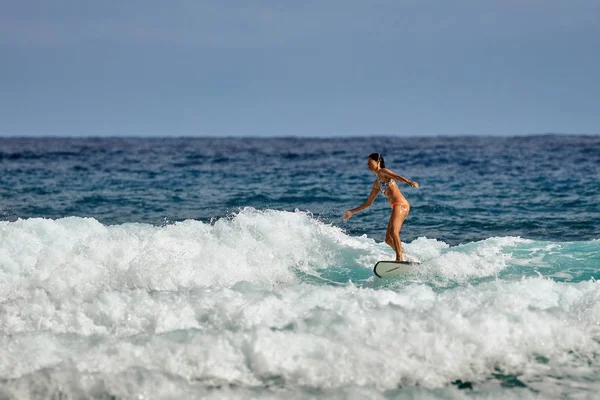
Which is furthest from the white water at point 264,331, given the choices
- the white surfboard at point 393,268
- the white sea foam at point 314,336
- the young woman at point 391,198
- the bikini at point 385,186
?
the bikini at point 385,186

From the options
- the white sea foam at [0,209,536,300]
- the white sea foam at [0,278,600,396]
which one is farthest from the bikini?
the white sea foam at [0,278,600,396]

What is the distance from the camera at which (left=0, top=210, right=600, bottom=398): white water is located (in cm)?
745

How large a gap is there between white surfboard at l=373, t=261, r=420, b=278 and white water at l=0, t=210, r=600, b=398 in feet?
0.85

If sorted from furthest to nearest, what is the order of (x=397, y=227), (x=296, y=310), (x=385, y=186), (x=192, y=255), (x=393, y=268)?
(x=385, y=186) < (x=192, y=255) < (x=397, y=227) < (x=393, y=268) < (x=296, y=310)

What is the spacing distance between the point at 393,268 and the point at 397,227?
2.62 ft

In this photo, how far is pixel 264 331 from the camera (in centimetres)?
822

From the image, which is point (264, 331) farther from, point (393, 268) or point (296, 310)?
point (393, 268)

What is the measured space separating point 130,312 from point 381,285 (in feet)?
14.4

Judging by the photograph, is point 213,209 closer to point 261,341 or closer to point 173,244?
point 173,244

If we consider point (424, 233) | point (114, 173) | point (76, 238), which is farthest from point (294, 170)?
point (76, 238)

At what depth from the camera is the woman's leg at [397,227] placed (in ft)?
40.0

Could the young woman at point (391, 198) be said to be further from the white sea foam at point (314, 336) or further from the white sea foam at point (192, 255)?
the white sea foam at point (314, 336)

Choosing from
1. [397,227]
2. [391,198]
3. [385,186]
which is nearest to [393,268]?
[397,227]

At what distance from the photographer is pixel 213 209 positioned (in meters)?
22.7
